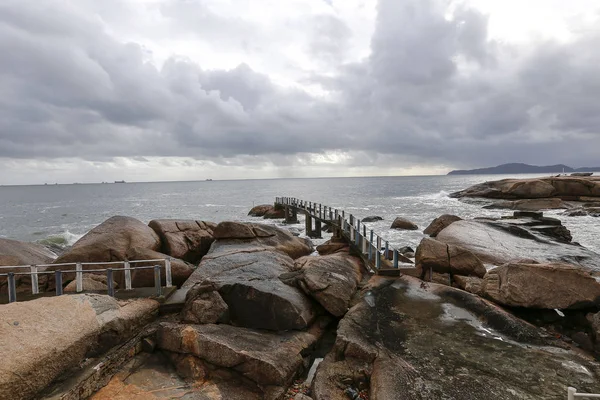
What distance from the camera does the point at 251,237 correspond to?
16.4 m

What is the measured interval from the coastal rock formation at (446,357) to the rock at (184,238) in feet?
34.3

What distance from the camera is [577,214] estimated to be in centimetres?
3809

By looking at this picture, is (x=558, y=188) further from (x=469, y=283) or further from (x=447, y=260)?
(x=469, y=283)

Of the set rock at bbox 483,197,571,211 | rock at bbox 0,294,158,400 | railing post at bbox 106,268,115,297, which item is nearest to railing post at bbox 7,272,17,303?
railing post at bbox 106,268,115,297

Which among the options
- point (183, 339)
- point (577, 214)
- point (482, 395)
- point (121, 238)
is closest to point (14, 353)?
point (183, 339)

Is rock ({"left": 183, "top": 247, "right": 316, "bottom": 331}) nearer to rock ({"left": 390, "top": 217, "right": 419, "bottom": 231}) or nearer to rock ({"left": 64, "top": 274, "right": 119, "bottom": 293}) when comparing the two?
rock ({"left": 64, "top": 274, "right": 119, "bottom": 293})

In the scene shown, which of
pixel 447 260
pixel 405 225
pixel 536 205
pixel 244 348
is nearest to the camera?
pixel 244 348

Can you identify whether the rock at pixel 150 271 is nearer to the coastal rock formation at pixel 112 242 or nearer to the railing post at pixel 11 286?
the coastal rock formation at pixel 112 242

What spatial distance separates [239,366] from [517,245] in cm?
1820

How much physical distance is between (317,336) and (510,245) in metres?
15.1

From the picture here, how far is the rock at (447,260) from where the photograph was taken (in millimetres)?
12164

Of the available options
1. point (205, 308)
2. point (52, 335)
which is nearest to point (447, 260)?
point (205, 308)

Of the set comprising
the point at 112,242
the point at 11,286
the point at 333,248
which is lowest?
the point at 333,248

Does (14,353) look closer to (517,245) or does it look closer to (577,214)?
(517,245)
